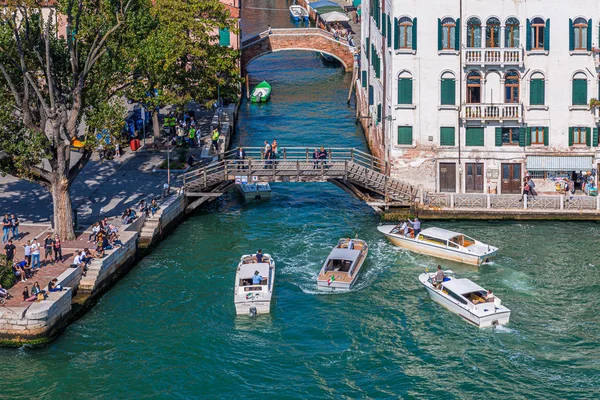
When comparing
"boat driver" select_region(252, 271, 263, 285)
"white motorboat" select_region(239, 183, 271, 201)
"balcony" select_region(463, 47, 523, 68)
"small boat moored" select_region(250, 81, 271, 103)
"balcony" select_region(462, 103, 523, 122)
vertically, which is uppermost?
"balcony" select_region(463, 47, 523, 68)

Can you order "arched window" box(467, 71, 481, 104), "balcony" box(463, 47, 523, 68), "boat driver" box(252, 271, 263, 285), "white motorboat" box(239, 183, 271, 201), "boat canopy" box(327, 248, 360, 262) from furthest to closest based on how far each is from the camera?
"white motorboat" box(239, 183, 271, 201)
"arched window" box(467, 71, 481, 104)
"balcony" box(463, 47, 523, 68)
"boat canopy" box(327, 248, 360, 262)
"boat driver" box(252, 271, 263, 285)

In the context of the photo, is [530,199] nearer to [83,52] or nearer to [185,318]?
[185,318]

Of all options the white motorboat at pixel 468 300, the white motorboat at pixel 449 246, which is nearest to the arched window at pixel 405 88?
the white motorboat at pixel 449 246

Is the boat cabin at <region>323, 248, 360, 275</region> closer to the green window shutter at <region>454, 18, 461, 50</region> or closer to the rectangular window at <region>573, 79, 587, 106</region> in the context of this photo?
the green window shutter at <region>454, 18, 461, 50</region>

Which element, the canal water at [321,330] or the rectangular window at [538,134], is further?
the rectangular window at [538,134]

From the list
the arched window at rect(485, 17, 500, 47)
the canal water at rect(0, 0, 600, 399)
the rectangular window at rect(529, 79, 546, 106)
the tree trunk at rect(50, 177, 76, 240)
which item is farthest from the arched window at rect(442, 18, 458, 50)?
the tree trunk at rect(50, 177, 76, 240)

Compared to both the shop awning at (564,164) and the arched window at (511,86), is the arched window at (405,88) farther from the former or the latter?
the shop awning at (564,164)
